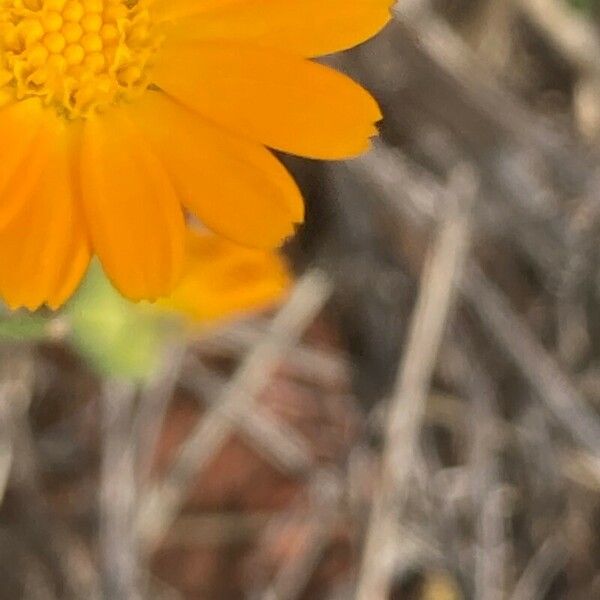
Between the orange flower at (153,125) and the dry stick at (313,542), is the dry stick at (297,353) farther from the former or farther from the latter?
the orange flower at (153,125)

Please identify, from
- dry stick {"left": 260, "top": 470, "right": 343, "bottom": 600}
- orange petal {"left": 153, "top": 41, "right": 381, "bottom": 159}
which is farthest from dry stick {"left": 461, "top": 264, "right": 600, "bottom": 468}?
orange petal {"left": 153, "top": 41, "right": 381, "bottom": 159}

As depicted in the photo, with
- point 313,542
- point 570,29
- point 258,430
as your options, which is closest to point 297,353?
point 258,430

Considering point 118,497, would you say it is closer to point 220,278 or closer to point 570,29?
point 220,278

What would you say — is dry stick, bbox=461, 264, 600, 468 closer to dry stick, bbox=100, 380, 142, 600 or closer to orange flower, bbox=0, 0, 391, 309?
dry stick, bbox=100, 380, 142, 600

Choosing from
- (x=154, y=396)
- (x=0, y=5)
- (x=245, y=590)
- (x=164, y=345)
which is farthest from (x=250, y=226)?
(x=245, y=590)

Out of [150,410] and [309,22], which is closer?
[309,22]

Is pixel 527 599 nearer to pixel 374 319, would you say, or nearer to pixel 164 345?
pixel 374 319

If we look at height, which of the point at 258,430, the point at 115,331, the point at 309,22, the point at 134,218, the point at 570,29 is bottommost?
the point at 258,430

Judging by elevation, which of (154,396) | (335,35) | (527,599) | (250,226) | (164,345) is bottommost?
(527,599)
